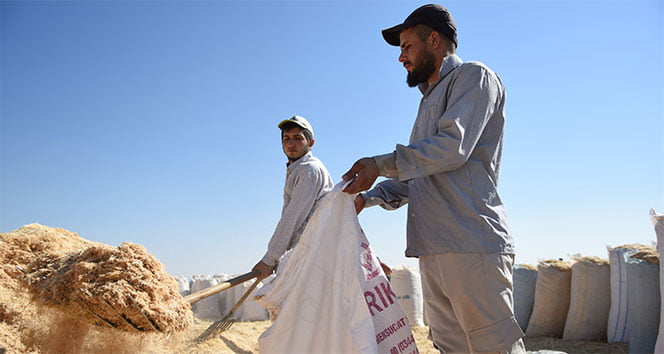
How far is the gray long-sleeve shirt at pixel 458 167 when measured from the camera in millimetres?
1366

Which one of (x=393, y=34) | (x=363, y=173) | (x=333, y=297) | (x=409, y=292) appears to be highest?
(x=393, y=34)

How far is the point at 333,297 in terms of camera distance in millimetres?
1490

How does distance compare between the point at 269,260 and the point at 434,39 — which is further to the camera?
the point at 269,260

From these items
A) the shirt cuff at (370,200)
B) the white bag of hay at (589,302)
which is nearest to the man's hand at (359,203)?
the shirt cuff at (370,200)

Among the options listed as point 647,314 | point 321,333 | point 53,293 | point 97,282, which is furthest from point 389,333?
point 647,314

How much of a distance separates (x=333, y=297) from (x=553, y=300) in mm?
3739

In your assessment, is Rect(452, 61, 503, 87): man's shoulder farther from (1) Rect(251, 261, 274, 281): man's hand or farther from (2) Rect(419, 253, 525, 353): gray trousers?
(1) Rect(251, 261, 274, 281): man's hand

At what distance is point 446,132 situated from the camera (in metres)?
1.38

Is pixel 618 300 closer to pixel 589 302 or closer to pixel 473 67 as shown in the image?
pixel 589 302

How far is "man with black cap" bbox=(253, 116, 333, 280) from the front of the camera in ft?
8.35

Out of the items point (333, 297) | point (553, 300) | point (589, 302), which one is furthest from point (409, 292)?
point (333, 297)

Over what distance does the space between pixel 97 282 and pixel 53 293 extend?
0.26 meters

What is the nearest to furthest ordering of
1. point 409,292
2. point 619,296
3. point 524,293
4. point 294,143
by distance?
point 294,143, point 619,296, point 524,293, point 409,292

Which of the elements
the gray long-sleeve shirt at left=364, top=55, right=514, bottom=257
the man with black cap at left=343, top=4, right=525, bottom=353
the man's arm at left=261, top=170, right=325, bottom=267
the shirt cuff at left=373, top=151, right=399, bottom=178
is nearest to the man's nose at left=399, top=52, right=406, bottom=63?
the man with black cap at left=343, top=4, right=525, bottom=353
